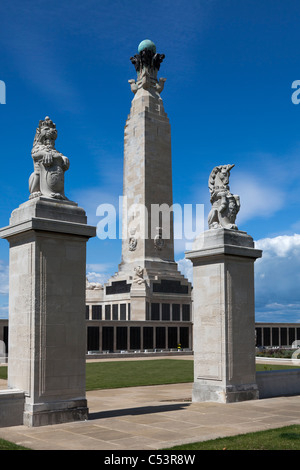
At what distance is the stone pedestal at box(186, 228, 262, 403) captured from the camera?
1759 centimetres

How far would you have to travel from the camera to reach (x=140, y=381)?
81.8 ft

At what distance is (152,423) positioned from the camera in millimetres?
13594

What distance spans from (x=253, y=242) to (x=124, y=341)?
30123 mm

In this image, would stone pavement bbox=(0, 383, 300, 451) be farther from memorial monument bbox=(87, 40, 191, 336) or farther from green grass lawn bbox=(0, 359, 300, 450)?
memorial monument bbox=(87, 40, 191, 336)

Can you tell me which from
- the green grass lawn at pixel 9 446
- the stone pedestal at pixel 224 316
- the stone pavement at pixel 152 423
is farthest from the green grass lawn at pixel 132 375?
the green grass lawn at pixel 9 446

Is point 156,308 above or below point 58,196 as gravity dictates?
below

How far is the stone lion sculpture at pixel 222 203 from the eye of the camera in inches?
737

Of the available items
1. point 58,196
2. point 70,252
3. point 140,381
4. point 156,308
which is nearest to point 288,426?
point 70,252

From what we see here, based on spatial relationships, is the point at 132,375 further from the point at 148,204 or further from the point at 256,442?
the point at 148,204

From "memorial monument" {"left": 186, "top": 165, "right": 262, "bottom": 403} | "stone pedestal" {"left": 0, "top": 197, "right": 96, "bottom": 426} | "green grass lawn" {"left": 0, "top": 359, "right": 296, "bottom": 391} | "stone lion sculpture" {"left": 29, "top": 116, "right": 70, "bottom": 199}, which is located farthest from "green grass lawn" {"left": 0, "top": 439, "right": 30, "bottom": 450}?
"green grass lawn" {"left": 0, "top": 359, "right": 296, "bottom": 391}

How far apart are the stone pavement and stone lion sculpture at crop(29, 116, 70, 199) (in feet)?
19.1

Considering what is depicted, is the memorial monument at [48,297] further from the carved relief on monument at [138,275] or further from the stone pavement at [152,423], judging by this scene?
the carved relief on monument at [138,275]

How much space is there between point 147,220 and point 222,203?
3958 centimetres
